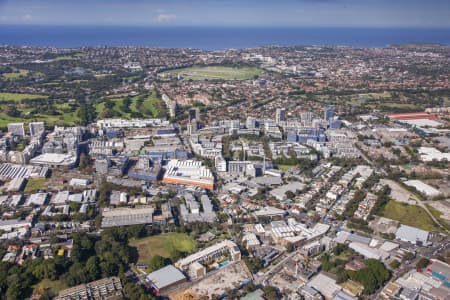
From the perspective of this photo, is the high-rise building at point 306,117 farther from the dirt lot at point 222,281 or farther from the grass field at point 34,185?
the grass field at point 34,185

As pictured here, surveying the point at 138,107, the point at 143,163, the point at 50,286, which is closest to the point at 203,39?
the point at 138,107

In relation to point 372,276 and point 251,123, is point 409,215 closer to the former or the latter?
point 372,276

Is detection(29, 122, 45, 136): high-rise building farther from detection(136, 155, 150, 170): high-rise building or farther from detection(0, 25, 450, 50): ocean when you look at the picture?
detection(0, 25, 450, 50): ocean

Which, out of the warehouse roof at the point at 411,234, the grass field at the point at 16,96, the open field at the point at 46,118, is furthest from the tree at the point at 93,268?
the grass field at the point at 16,96

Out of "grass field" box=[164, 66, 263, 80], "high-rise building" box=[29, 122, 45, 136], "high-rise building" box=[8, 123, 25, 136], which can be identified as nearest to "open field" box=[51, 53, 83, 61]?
"grass field" box=[164, 66, 263, 80]

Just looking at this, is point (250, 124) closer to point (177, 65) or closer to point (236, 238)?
point (236, 238)
